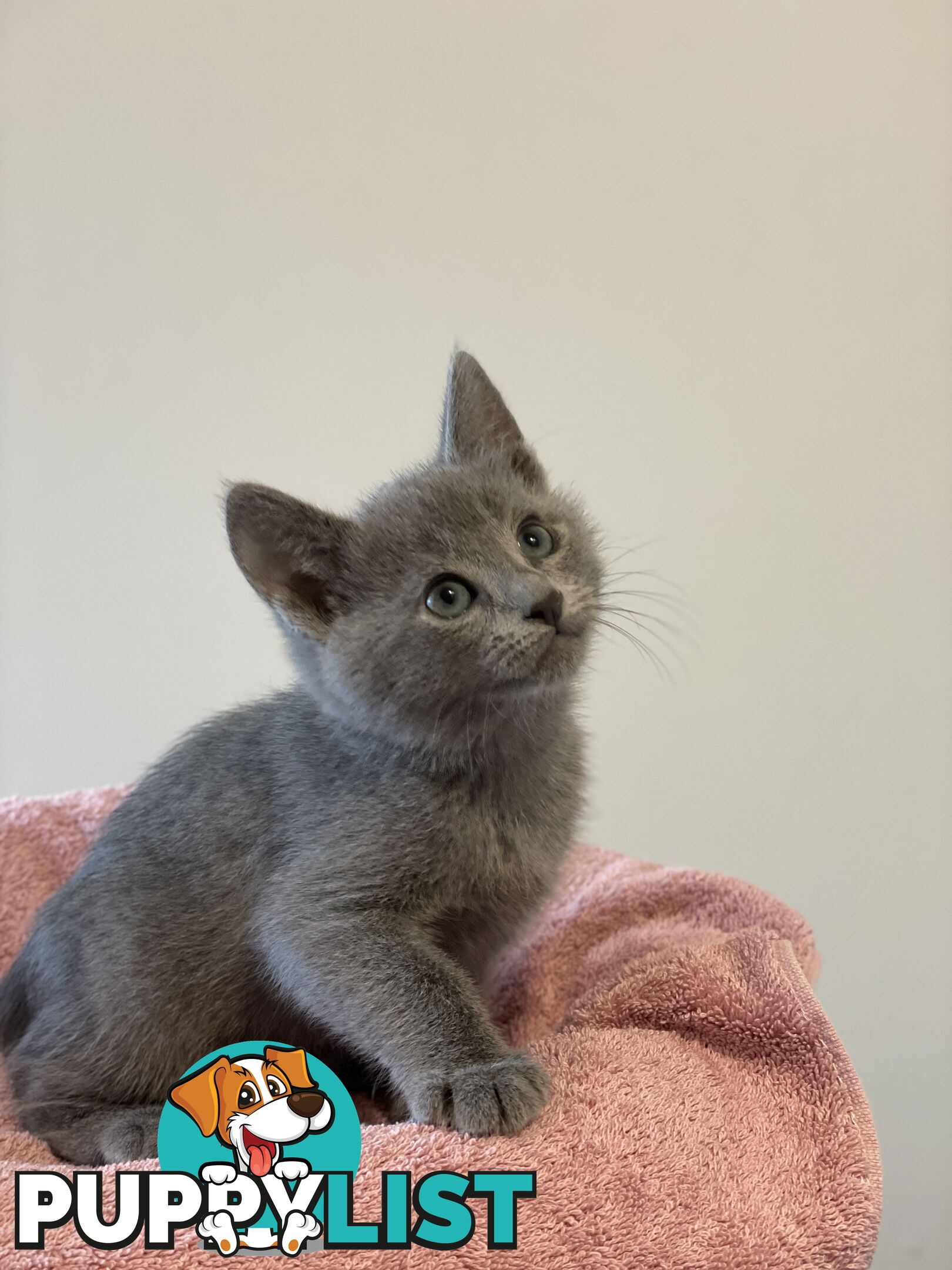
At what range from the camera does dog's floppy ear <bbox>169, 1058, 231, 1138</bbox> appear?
0.64 m

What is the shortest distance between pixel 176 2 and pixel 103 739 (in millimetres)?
1145

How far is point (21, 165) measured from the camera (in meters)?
1.57

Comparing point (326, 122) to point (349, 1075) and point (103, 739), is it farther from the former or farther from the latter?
point (349, 1075)

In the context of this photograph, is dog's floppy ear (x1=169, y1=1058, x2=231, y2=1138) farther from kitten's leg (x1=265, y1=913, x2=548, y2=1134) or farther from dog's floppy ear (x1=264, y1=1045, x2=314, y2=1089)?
kitten's leg (x1=265, y1=913, x2=548, y2=1134)

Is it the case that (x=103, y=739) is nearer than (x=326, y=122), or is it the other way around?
(x=326, y=122)

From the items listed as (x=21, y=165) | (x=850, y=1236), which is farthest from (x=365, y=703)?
(x=21, y=165)

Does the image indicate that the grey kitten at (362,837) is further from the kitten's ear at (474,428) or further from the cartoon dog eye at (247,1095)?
the cartoon dog eye at (247,1095)

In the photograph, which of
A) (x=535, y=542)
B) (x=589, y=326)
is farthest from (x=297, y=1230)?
(x=589, y=326)

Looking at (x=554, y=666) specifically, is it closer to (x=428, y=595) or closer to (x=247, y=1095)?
(x=428, y=595)

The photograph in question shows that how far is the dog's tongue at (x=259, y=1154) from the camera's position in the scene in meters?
0.62

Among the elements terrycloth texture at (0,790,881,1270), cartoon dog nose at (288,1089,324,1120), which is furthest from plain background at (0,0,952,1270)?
cartoon dog nose at (288,1089,324,1120)

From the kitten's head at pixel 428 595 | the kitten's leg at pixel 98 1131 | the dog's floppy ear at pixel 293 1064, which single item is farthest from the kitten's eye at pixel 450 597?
the kitten's leg at pixel 98 1131

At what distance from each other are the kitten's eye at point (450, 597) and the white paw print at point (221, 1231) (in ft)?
1.38

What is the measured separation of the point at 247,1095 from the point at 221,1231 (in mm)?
75
